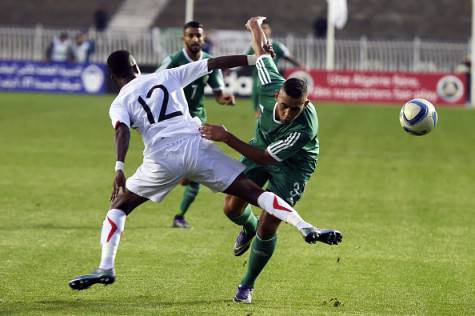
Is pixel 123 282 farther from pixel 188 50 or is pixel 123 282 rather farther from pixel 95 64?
pixel 95 64

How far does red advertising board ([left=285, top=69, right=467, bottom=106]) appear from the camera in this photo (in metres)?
36.3

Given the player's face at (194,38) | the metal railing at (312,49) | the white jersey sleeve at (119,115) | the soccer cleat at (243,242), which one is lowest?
the metal railing at (312,49)

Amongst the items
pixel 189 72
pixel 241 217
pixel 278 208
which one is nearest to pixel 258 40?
pixel 189 72

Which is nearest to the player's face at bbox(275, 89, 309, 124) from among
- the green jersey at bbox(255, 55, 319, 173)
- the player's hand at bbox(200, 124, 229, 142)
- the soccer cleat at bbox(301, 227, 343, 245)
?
the green jersey at bbox(255, 55, 319, 173)

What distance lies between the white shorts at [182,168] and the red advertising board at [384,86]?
27.5m

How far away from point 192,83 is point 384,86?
25.0 m

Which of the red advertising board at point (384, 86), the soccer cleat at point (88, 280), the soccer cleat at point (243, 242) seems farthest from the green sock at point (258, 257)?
the red advertising board at point (384, 86)

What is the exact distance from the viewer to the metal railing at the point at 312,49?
40.2 metres

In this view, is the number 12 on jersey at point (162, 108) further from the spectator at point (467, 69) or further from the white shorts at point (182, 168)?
the spectator at point (467, 69)

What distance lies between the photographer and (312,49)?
40062 millimetres

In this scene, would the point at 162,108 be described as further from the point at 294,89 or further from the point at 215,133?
the point at 294,89

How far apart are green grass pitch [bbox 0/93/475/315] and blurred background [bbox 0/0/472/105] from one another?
48.3 feet

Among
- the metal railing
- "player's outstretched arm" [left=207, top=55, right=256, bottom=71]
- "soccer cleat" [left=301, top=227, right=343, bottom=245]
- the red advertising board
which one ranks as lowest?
the red advertising board

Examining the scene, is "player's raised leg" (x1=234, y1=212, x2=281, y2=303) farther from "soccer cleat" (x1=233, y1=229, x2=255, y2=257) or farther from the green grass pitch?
"soccer cleat" (x1=233, y1=229, x2=255, y2=257)
